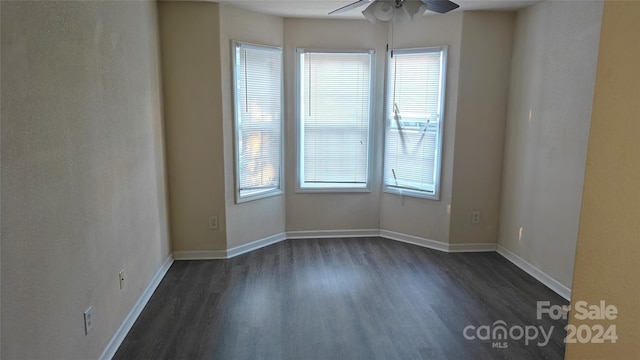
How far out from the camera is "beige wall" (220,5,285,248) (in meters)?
3.81

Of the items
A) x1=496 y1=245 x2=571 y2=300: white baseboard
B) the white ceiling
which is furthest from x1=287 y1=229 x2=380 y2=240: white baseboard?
the white ceiling

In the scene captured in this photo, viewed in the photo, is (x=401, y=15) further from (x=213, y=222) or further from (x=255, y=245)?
(x=255, y=245)

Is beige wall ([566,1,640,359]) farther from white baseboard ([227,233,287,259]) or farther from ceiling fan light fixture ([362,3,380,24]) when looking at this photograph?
white baseboard ([227,233,287,259])

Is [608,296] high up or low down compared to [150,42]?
down

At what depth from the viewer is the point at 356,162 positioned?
184 inches

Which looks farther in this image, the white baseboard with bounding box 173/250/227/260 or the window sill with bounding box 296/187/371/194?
the window sill with bounding box 296/187/371/194

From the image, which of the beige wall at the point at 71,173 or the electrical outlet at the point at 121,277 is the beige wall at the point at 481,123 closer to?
the beige wall at the point at 71,173

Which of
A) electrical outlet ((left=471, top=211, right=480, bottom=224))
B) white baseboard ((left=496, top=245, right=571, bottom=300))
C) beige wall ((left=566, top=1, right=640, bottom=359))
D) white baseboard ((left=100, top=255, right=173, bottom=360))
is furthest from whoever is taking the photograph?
electrical outlet ((left=471, top=211, right=480, bottom=224))

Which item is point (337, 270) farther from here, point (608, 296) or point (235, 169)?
point (608, 296)

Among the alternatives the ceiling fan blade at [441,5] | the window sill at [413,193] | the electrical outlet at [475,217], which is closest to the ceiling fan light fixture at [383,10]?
the ceiling fan blade at [441,5]

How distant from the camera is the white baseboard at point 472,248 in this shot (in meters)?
4.31

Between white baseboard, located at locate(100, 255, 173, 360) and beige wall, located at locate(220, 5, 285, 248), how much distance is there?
2.33ft

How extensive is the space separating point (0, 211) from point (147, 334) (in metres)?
1.53

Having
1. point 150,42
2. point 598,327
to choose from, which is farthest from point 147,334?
point 598,327
